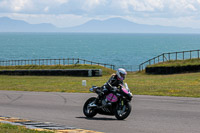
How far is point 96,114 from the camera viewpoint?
42.1ft

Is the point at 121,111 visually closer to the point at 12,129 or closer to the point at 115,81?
the point at 115,81

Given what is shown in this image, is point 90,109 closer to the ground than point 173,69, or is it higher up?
closer to the ground

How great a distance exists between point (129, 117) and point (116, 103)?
0.90 m

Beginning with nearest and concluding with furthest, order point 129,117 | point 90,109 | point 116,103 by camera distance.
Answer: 1. point 116,103
2. point 129,117
3. point 90,109

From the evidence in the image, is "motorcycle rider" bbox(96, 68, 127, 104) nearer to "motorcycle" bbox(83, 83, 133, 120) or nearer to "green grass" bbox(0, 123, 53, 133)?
"motorcycle" bbox(83, 83, 133, 120)

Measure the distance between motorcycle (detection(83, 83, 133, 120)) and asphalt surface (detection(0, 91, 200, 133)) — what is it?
245mm

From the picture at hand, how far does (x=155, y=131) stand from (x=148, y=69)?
34.7 meters

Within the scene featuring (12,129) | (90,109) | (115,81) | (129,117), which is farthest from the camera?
(90,109)

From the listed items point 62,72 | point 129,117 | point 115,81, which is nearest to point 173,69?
point 62,72

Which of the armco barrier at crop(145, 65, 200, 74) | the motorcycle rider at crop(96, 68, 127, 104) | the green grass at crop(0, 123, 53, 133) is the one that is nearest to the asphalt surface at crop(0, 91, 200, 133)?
the motorcycle rider at crop(96, 68, 127, 104)

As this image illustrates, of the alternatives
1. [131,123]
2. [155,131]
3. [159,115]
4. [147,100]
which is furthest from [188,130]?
[147,100]

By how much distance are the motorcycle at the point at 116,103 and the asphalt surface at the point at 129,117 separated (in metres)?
Result: 0.25

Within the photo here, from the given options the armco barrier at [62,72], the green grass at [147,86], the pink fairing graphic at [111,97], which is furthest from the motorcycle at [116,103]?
the armco barrier at [62,72]

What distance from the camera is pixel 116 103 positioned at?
11.5 metres
